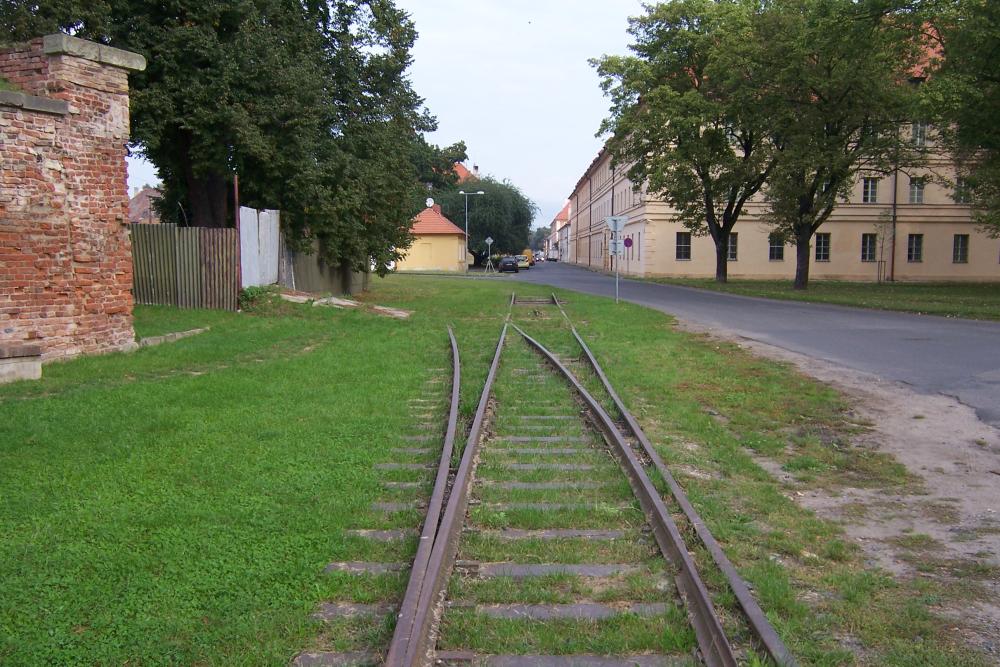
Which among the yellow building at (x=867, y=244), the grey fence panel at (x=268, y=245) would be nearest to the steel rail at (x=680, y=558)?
the grey fence panel at (x=268, y=245)

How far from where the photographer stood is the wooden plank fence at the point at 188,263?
17.5m

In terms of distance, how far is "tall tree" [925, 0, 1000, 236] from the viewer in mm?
24062

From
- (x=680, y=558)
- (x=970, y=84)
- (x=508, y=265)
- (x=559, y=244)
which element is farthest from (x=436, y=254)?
(x=559, y=244)

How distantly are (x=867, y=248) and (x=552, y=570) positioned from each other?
172 feet

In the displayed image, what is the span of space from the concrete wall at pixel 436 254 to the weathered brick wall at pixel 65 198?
56.7 meters

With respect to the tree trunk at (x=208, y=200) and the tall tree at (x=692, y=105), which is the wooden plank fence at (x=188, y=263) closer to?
the tree trunk at (x=208, y=200)

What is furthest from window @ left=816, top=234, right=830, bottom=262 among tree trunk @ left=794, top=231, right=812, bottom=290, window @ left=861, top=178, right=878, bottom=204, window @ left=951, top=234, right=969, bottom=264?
tree trunk @ left=794, top=231, right=812, bottom=290

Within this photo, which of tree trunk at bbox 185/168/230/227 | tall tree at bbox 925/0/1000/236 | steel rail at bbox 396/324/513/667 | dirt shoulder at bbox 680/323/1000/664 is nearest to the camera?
steel rail at bbox 396/324/513/667

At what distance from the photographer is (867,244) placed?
5084 centimetres

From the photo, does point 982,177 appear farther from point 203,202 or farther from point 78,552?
point 78,552

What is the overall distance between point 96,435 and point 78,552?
287 cm

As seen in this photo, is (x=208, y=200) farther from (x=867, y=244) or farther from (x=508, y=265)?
(x=508, y=265)

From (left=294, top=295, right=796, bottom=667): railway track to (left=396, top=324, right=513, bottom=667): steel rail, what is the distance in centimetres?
1

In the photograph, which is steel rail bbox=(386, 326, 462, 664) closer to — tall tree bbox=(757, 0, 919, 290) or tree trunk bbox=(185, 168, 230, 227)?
tree trunk bbox=(185, 168, 230, 227)
